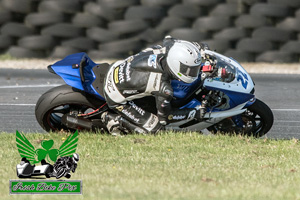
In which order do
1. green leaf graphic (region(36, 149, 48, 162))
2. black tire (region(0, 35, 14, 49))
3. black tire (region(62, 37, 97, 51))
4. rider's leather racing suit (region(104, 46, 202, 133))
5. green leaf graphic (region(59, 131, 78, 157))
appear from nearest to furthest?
green leaf graphic (region(36, 149, 48, 162)) → green leaf graphic (region(59, 131, 78, 157)) → rider's leather racing suit (region(104, 46, 202, 133)) → black tire (region(62, 37, 97, 51)) → black tire (region(0, 35, 14, 49))

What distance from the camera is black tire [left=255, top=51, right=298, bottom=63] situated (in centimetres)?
1270

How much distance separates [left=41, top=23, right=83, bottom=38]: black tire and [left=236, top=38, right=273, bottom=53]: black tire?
327cm

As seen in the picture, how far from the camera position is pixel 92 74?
7301 mm

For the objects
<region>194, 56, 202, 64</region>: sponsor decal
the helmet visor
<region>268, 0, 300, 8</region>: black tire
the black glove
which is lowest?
the black glove

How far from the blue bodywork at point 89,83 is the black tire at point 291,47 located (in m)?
5.97

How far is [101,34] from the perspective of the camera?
42.4 ft

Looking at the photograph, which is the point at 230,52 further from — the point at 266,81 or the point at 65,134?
the point at 65,134

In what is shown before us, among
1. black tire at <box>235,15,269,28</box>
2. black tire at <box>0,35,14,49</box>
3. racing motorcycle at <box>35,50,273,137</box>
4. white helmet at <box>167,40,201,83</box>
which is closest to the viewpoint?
white helmet at <box>167,40,201,83</box>

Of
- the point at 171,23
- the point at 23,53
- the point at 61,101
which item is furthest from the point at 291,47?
the point at 61,101

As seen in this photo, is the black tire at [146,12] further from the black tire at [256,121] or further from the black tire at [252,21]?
the black tire at [256,121]

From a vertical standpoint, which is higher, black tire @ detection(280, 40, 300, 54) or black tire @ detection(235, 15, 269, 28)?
black tire @ detection(235, 15, 269, 28)

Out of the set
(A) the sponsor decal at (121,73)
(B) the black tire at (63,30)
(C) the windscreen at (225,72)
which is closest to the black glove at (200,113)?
(C) the windscreen at (225,72)

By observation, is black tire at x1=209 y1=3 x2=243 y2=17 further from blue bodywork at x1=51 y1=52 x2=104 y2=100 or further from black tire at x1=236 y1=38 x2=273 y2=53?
blue bodywork at x1=51 y1=52 x2=104 y2=100

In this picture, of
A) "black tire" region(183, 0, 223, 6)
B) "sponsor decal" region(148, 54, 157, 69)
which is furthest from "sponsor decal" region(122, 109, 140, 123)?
"black tire" region(183, 0, 223, 6)
